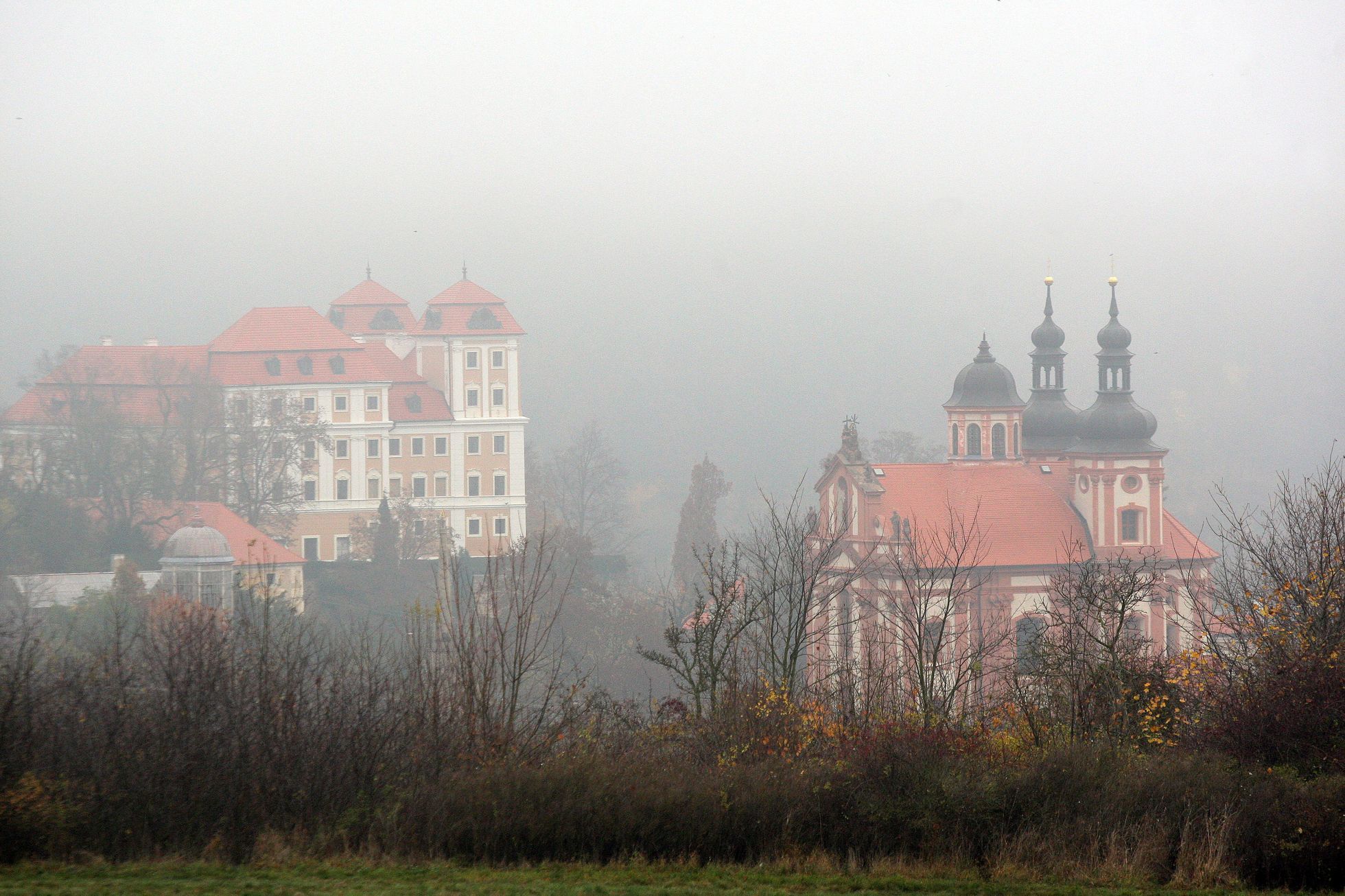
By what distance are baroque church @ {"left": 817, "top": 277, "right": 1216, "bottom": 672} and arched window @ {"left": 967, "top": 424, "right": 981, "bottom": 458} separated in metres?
0.04

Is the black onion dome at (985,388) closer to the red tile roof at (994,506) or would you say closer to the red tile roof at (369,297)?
the red tile roof at (994,506)

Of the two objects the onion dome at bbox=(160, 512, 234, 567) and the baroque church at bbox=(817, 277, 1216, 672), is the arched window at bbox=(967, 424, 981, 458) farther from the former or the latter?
the onion dome at bbox=(160, 512, 234, 567)

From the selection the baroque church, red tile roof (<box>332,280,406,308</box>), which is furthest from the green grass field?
red tile roof (<box>332,280,406,308</box>)

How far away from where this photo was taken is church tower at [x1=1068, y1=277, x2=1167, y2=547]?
163 feet

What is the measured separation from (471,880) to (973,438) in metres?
43.9

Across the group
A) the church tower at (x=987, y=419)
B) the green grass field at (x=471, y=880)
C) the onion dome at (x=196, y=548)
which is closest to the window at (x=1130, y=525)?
the church tower at (x=987, y=419)

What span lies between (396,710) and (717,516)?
3216 inches

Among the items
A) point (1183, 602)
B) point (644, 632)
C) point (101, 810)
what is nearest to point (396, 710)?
point (101, 810)

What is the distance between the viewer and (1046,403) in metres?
53.9

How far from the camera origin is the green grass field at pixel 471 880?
30.2 feet

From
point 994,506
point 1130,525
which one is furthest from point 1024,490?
point 1130,525

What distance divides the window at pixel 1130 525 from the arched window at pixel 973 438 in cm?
561

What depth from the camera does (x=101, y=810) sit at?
10516mm

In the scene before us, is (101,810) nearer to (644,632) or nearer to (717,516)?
(644,632)
